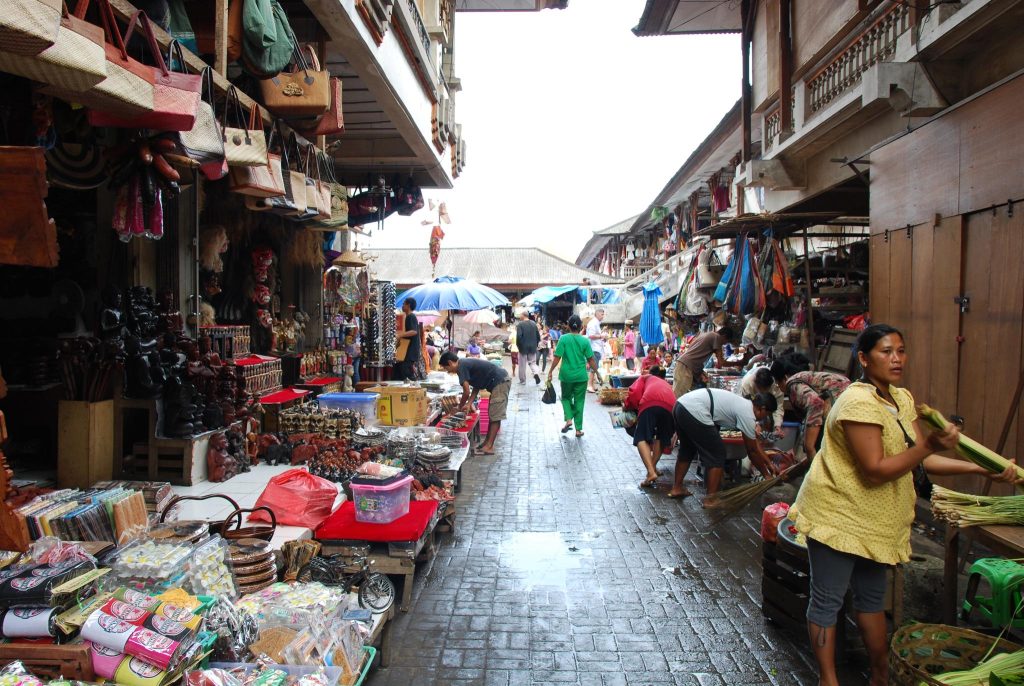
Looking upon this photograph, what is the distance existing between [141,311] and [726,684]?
522 centimetres

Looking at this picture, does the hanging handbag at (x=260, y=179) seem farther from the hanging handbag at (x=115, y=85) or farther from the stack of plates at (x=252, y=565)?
the stack of plates at (x=252, y=565)

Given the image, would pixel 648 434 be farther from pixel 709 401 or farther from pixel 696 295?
pixel 696 295

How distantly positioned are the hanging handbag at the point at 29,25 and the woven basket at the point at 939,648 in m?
4.61

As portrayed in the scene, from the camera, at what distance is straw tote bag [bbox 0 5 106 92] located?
282 centimetres

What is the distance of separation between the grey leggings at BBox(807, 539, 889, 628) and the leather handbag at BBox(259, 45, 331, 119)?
17.9 feet

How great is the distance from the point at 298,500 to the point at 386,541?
37.8 inches

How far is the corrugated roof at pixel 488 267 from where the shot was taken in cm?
3688

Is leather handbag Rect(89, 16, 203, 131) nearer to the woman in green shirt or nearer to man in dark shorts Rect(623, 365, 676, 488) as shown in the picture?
man in dark shorts Rect(623, 365, 676, 488)

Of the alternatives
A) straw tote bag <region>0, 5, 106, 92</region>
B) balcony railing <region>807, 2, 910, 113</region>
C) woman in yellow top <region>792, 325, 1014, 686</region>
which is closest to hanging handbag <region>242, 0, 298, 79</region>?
straw tote bag <region>0, 5, 106, 92</region>

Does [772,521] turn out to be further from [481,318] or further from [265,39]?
[481,318]

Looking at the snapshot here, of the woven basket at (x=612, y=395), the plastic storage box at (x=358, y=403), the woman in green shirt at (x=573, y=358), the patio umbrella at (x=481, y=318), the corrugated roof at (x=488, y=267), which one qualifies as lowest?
the woven basket at (x=612, y=395)

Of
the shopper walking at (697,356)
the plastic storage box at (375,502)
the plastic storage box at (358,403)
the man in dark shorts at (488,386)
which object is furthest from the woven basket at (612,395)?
the plastic storage box at (375,502)

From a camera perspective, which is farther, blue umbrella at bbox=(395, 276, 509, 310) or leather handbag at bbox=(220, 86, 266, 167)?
blue umbrella at bbox=(395, 276, 509, 310)

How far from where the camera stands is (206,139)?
4.45 meters
